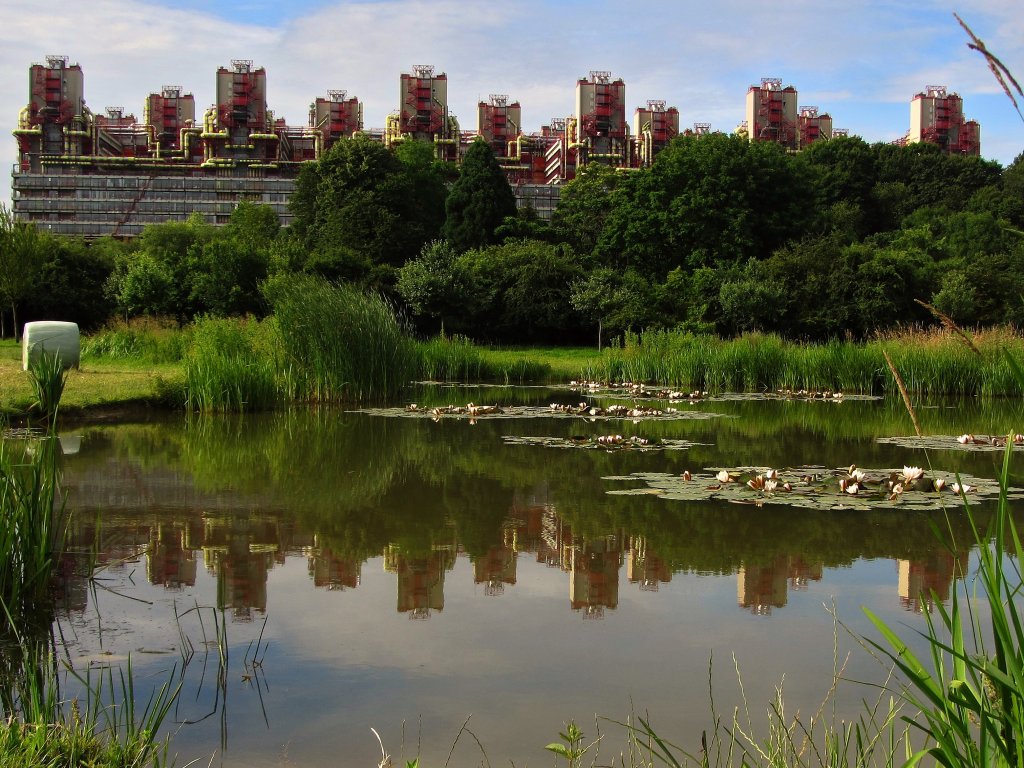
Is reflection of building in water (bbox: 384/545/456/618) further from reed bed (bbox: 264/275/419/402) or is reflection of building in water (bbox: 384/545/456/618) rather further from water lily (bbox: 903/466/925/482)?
reed bed (bbox: 264/275/419/402)

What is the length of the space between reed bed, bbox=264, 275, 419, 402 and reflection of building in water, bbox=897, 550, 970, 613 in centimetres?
1086

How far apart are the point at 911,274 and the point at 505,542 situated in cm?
3072

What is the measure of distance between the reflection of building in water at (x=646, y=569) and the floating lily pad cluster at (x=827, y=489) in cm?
136

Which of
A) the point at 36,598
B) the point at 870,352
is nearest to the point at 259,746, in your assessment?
the point at 36,598

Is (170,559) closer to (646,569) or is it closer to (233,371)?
(646,569)

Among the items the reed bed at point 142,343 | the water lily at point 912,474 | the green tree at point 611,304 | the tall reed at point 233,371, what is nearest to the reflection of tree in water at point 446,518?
the water lily at point 912,474

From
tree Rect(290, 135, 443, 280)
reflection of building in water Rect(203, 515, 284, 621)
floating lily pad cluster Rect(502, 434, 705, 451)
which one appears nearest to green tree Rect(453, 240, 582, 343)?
tree Rect(290, 135, 443, 280)

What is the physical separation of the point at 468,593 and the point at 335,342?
1069 cm

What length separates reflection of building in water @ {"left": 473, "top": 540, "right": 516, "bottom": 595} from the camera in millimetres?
5090

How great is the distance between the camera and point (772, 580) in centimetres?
514

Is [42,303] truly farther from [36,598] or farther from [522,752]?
[522,752]

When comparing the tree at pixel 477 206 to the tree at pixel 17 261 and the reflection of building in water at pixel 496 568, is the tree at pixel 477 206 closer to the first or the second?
the tree at pixel 17 261

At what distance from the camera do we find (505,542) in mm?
6082

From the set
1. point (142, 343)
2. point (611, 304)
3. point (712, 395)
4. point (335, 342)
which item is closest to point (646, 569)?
point (335, 342)
